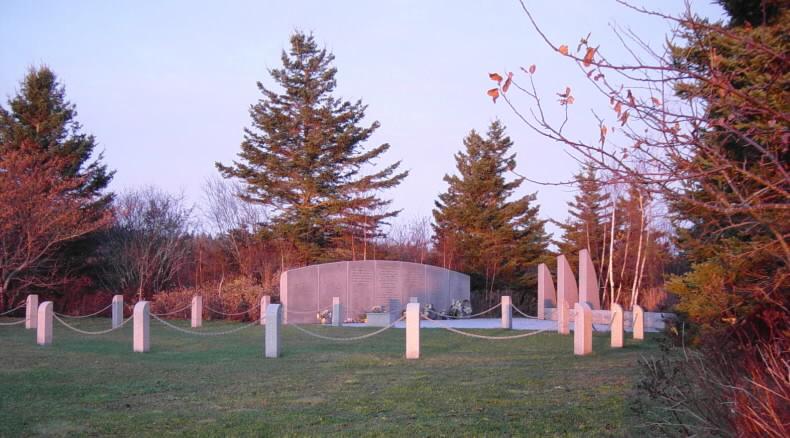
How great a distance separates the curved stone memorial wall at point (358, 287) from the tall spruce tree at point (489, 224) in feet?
26.8

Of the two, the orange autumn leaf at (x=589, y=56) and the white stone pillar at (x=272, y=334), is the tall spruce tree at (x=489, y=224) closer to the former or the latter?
the white stone pillar at (x=272, y=334)

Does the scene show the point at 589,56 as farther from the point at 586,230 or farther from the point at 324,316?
the point at 586,230

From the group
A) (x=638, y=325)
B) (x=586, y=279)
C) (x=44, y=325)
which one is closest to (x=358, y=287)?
(x=586, y=279)

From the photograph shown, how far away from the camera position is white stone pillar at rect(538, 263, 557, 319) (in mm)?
29531

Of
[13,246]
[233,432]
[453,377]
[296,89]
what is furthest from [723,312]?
[296,89]

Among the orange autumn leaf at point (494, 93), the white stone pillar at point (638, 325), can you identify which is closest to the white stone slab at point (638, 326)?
the white stone pillar at point (638, 325)

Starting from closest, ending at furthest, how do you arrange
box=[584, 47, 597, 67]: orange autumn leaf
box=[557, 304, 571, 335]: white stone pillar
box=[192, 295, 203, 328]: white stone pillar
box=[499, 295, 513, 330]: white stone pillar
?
box=[584, 47, 597, 67]: orange autumn leaf → box=[557, 304, 571, 335]: white stone pillar → box=[499, 295, 513, 330]: white stone pillar → box=[192, 295, 203, 328]: white stone pillar

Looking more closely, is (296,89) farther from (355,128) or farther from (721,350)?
(721,350)

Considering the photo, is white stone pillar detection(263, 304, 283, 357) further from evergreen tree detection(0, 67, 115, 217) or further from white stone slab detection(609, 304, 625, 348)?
evergreen tree detection(0, 67, 115, 217)

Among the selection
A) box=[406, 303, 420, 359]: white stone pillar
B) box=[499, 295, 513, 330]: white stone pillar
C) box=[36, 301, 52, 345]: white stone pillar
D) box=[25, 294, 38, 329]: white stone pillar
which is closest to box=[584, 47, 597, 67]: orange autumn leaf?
box=[406, 303, 420, 359]: white stone pillar

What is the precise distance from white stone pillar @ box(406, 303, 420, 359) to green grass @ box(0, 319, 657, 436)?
0.29 metres

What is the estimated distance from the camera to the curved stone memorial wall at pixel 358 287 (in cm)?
2639

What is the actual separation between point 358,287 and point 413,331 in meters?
14.3

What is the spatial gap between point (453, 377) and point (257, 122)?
31.4 m
